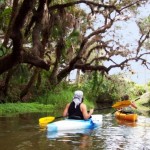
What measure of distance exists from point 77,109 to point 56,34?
710 cm

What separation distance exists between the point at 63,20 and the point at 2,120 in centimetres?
567

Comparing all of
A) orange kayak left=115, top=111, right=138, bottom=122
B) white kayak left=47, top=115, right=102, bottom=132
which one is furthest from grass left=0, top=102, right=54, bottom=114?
white kayak left=47, top=115, right=102, bottom=132

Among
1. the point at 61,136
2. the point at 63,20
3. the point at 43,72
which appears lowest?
the point at 61,136

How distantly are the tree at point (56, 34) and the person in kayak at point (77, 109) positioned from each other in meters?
2.45

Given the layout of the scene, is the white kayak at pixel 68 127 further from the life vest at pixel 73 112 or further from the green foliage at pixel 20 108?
the green foliage at pixel 20 108

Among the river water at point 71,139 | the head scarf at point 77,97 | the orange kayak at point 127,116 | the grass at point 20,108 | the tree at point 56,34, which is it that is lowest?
the river water at point 71,139

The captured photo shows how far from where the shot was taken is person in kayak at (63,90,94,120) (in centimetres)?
1267

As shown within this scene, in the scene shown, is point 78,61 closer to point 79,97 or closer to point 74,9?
point 74,9

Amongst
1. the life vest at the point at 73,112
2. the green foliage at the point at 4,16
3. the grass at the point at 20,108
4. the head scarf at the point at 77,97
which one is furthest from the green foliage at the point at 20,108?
the head scarf at the point at 77,97

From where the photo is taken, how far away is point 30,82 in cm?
2058

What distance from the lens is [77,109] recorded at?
42.0 ft

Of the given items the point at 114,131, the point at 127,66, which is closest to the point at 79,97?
the point at 114,131

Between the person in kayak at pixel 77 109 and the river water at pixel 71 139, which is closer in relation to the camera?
the river water at pixel 71 139

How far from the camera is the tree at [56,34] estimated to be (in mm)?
13738
